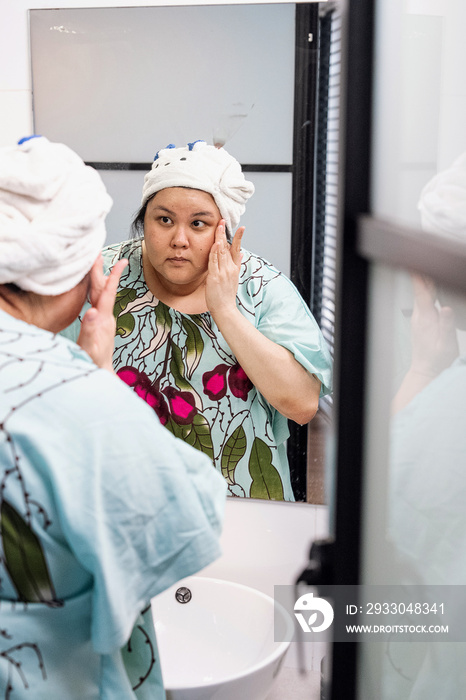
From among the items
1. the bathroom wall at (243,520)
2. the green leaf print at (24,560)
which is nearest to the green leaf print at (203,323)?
the bathroom wall at (243,520)

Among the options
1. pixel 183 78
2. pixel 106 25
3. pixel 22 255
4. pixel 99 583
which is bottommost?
pixel 99 583

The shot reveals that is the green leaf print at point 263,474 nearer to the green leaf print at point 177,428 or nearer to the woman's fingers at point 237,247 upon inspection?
the green leaf print at point 177,428

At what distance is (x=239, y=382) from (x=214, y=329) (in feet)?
0.37

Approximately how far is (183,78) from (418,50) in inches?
35.2

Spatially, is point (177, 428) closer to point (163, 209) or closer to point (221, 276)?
point (221, 276)

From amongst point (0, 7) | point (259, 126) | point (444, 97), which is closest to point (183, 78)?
point (259, 126)

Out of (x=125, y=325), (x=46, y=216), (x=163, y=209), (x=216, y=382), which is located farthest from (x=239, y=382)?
(x=46, y=216)

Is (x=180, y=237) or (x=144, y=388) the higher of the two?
(x=180, y=237)

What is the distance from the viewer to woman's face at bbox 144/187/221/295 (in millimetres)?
1188

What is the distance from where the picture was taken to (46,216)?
2.20ft

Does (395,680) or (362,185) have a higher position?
(362,185)

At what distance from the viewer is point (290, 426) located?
1.29 metres

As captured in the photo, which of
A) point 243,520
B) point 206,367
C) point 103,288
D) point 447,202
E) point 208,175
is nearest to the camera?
point 447,202

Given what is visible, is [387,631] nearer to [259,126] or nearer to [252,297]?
[252,297]
